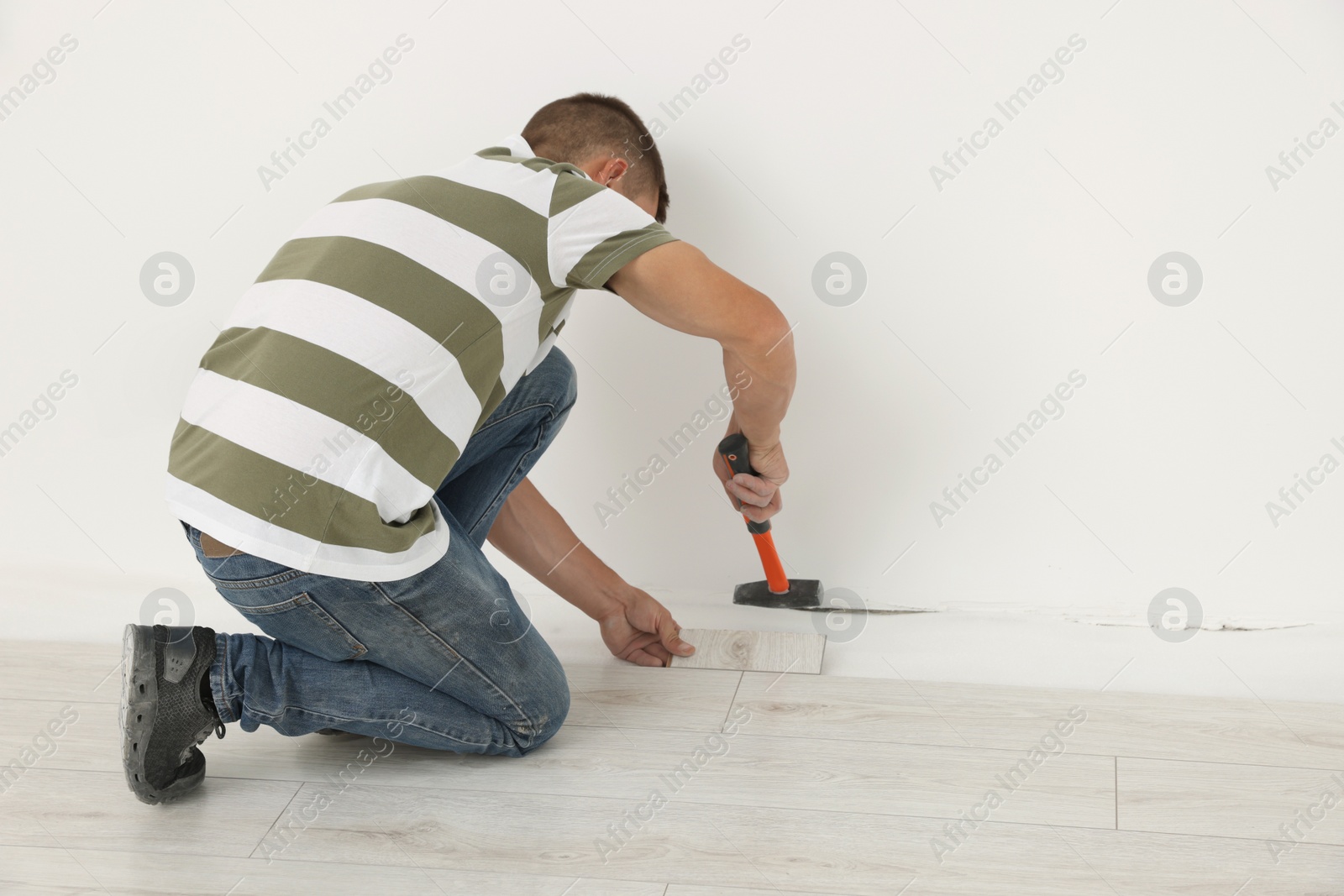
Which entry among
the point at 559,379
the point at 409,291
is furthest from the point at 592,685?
the point at 409,291

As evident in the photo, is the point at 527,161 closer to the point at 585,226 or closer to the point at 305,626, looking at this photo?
the point at 585,226

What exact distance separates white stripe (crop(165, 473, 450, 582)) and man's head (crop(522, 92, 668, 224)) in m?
0.59

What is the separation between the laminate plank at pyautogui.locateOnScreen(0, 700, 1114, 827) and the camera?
129 centimetres

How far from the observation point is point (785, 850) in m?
1.20

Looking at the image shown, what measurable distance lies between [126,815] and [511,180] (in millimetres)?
904

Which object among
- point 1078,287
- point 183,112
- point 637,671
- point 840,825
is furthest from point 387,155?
point 840,825

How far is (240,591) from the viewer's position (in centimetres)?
129

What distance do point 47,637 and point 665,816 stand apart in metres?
1.22

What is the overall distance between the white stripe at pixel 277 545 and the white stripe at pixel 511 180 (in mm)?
434

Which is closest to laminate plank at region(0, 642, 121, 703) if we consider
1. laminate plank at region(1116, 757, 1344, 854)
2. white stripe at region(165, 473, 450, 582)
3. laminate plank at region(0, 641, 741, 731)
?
laminate plank at region(0, 641, 741, 731)

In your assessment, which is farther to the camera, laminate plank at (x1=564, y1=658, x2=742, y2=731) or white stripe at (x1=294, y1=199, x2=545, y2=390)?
laminate plank at (x1=564, y1=658, x2=742, y2=731)

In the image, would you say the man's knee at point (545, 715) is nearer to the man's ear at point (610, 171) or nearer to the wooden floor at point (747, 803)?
the wooden floor at point (747, 803)

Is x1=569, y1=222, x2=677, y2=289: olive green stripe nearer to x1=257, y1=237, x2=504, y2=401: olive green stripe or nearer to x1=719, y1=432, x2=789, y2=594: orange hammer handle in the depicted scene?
x1=257, y1=237, x2=504, y2=401: olive green stripe

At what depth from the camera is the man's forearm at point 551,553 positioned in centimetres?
172
